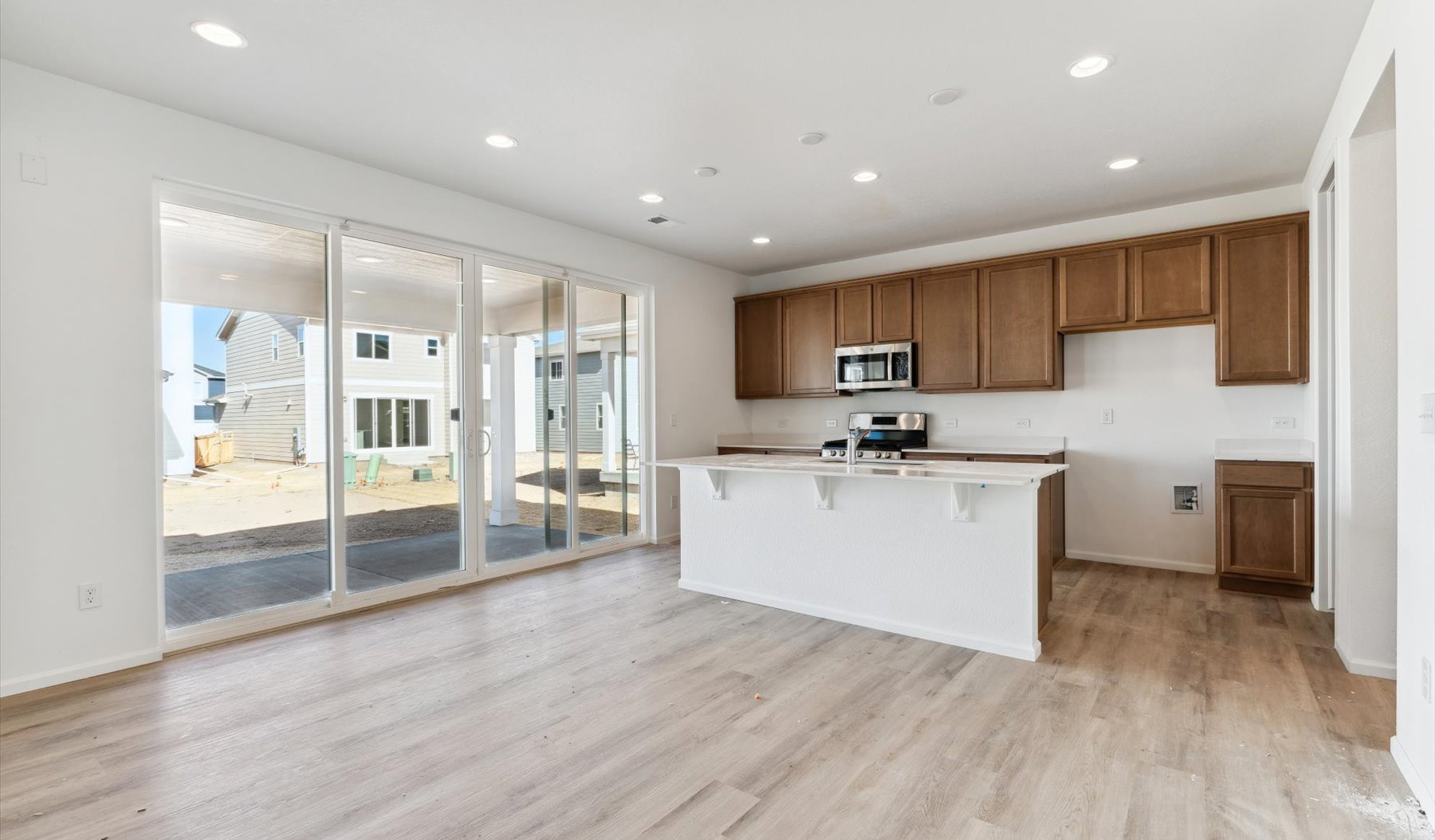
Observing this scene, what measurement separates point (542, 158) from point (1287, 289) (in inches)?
181

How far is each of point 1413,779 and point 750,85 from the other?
3329 mm

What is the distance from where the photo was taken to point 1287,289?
406 centimetres

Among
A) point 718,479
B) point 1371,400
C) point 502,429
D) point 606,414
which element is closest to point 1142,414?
point 1371,400

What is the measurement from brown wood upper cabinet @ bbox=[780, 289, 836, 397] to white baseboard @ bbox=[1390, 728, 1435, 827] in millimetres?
4286

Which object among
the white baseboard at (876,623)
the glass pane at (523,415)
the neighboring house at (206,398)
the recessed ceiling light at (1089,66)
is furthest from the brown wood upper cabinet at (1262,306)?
the neighboring house at (206,398)

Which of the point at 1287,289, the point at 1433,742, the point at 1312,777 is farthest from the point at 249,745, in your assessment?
the point at 1287,289

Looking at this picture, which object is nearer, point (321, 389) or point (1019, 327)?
point (321, 389)

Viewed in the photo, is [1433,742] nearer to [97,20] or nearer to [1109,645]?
[1109,645]

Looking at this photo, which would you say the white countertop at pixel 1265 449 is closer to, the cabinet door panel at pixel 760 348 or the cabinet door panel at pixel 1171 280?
the cabinet door panel at pixel 1171 280

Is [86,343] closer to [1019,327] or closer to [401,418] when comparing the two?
[401,418]

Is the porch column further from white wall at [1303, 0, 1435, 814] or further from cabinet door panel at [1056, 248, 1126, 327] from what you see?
white wall at [1303, 0, 1435, 814]

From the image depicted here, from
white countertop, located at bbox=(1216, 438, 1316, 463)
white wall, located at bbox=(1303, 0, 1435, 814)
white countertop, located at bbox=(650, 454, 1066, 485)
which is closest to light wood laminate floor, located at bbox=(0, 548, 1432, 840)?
white wall, located at bbox=(1303, 0, 1435, 814)

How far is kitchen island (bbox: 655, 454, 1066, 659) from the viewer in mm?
3084

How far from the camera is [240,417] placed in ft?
11.5
